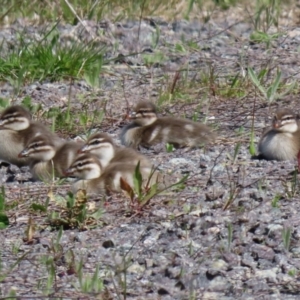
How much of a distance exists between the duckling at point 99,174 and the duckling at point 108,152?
0.08 metres

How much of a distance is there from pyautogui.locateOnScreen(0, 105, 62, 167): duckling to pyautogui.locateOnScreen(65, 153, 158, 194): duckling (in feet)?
2.44

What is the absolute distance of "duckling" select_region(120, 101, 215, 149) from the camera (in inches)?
257

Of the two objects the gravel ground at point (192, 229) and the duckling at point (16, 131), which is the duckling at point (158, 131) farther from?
the duckling at point (16, 131)

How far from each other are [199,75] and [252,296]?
155 inches

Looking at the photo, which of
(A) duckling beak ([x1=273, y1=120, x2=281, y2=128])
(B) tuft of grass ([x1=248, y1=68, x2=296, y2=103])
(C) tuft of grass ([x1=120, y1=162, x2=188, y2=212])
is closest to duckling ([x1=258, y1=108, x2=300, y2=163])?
(A) duckling beak ([x1=273, y1=120, x2=281, y2=128])

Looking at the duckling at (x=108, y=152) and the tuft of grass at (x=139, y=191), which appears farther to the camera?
the duckling at (x=108, y=152)

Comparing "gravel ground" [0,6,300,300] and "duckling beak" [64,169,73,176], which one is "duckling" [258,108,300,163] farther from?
"duckling beak" [64,169,73,176]

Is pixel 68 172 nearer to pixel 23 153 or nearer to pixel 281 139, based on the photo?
pixel 23 153

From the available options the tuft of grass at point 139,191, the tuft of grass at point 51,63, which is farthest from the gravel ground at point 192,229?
the tuft of grass at point 51,63

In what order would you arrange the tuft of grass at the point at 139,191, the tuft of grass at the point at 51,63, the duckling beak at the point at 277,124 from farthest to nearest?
the tuft of grass at the point at 51,63
the duckling beak at the point at 277,124
the tuft of grass at the point at 139,191

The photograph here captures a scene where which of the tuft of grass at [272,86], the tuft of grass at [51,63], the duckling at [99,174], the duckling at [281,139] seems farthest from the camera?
the tuft of grass at [51,63]

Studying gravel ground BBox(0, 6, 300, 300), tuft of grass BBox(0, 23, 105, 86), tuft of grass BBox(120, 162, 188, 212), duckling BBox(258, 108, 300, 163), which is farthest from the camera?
tuft of grass BBox(0, 23, 105, 86)

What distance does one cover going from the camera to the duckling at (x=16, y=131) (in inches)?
260

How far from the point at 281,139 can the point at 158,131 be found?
87 centimetres
